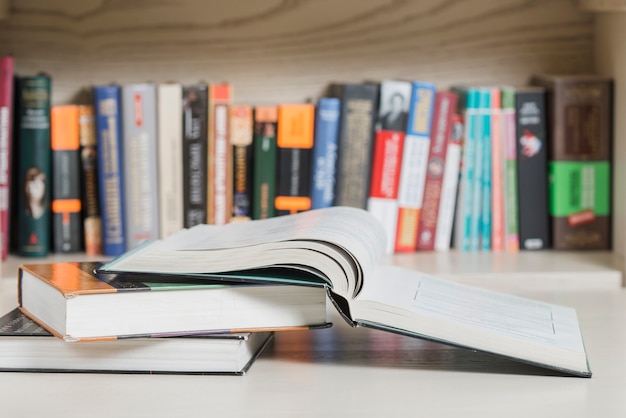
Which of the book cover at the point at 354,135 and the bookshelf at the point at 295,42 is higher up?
the bookshelf at the point at 295,42

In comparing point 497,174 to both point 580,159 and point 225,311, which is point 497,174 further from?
point 225,311

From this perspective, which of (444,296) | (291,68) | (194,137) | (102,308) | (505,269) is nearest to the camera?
(102,308)

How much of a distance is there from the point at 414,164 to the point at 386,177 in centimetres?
5

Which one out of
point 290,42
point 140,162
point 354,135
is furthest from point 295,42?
point 140,162

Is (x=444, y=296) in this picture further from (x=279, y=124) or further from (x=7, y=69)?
(x=7, y=69)

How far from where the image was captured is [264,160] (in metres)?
1.45

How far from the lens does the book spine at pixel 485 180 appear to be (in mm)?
1469

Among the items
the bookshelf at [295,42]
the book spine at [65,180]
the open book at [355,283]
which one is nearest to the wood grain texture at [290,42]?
the bookshelf at [295,42]

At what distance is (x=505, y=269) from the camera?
132cm

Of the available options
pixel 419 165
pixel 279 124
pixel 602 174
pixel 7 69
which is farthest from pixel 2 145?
pixel 602 174

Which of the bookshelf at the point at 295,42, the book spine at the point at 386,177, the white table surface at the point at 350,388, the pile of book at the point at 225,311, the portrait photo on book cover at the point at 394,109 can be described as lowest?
the white table surface at the point at 350,388

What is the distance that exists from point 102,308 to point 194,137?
0.68 m

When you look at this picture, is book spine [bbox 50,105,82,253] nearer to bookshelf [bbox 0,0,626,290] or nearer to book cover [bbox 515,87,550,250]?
bookshelf [bbox 0,0,626,290]

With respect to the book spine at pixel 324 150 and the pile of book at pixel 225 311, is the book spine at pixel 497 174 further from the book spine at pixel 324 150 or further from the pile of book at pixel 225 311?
the pile of book at pixel 225 311
